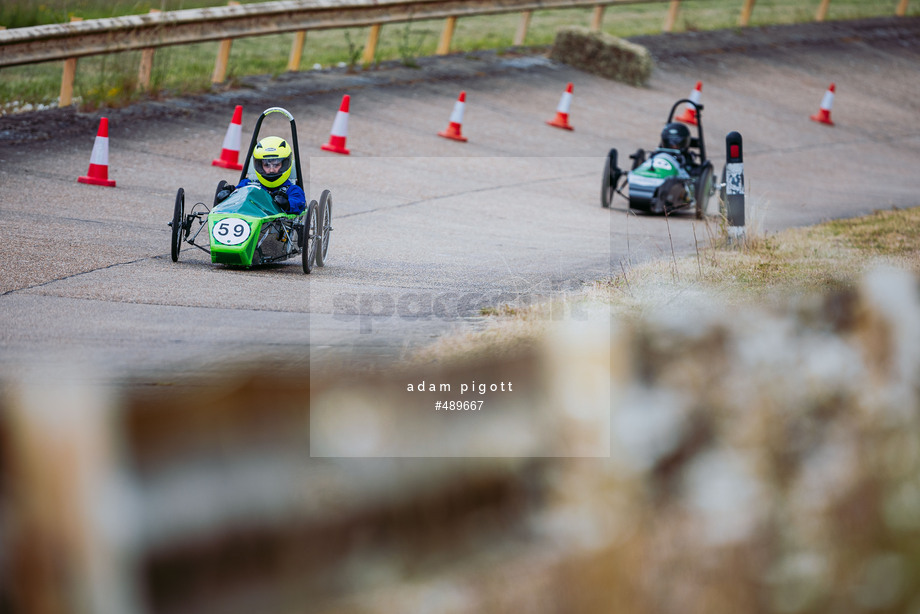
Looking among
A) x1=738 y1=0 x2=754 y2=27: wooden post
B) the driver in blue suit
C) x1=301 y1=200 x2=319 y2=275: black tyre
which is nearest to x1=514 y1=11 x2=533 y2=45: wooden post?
x1=738 y1=0 x2=754 y2=27: wooden post

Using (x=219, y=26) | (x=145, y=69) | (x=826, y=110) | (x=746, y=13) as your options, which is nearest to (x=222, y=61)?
(x=219, y=26)

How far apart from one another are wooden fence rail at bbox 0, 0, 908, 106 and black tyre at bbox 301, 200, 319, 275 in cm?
633

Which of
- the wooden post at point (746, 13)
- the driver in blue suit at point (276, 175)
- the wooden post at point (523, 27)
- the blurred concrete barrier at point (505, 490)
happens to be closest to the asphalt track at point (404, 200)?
the driver in blue suit at point (276, 175)

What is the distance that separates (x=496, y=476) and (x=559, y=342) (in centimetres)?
154

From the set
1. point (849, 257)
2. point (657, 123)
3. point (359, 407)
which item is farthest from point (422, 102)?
point (359, 407)

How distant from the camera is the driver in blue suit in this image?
27.8 ft

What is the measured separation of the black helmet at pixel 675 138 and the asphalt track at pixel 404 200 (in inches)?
34.9

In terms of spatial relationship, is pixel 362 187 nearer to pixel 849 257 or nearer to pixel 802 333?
pixel 849 257

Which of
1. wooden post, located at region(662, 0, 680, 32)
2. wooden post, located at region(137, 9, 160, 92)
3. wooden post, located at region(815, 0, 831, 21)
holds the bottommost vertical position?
wooden post, located at region(137, 9, 160, 92)

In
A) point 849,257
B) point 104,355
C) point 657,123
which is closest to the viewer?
point 104,355

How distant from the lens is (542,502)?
354 cm

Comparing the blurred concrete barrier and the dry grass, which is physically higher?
the dry grass

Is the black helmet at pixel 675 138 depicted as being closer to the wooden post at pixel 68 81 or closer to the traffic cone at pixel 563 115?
the traffic cone at pixel 563 115

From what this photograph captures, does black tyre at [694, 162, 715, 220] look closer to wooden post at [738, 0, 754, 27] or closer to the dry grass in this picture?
the dry grass
